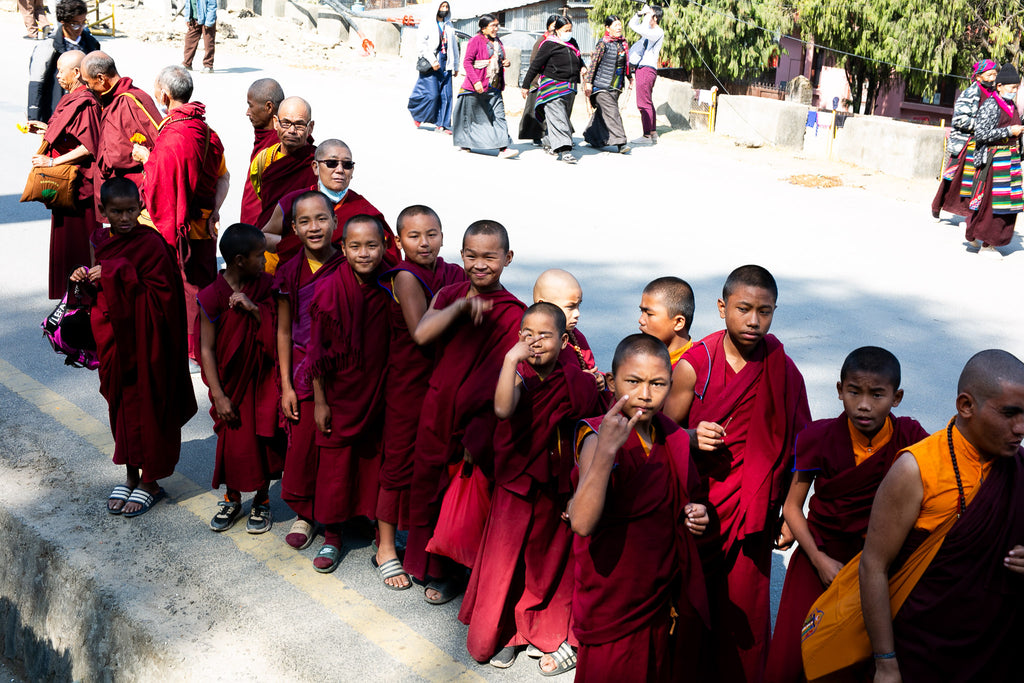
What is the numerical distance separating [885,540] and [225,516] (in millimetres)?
2916

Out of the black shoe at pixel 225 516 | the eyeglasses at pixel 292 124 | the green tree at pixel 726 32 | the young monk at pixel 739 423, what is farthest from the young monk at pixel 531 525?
the green tree at pixel 726 32

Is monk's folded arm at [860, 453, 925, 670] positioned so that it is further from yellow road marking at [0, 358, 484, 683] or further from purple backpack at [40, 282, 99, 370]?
purple backpack at [40, 282, 99, 370]

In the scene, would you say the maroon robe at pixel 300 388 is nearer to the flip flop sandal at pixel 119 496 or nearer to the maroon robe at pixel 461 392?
the maroon robe at pixel 461 392

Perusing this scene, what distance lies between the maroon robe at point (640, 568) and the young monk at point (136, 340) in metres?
2.36

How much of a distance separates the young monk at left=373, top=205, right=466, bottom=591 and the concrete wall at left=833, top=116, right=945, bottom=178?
11108mm

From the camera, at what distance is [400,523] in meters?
4.01

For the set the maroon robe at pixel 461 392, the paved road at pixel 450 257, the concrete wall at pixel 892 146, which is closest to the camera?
the maroon robe at pixel 461 392

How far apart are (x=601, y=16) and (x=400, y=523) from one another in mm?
18769

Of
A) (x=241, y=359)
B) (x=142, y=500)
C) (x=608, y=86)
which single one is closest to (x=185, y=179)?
(x=241, y=359)

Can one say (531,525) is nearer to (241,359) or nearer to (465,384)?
(465,384)

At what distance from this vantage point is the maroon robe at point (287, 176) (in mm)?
5348

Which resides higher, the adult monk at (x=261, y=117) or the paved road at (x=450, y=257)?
the adult monk at (x=261, y=117)

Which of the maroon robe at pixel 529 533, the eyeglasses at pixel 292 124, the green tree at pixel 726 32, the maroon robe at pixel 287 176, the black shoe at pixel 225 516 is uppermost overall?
the green tree at pixel 726 32

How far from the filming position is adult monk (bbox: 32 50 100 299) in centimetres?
662
